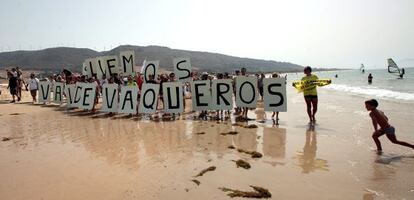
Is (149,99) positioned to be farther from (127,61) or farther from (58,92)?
(58,92)

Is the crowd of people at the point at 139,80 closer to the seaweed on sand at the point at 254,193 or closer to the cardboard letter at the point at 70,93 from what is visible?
the cardboard letter at the point at 70,93

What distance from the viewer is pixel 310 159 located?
27.9 ft

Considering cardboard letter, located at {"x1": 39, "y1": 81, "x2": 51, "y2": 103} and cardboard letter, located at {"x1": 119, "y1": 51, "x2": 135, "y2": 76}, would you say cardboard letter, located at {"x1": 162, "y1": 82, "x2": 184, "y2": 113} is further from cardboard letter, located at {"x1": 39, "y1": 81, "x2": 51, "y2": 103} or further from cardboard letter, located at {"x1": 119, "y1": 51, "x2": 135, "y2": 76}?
cardboard letter, located at {"x1": 39, "y1": 81, "x2": 51, "y2": 103}

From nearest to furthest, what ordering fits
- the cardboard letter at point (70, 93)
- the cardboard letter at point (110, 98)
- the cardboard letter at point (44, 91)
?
the cardboard letter at point (110, 98)
the cardboard letter at point (70, 93)
the cardboard letter at point (44, 91)

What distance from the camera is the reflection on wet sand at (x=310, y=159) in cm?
774

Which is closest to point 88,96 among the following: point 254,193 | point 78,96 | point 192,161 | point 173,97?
point 78,96

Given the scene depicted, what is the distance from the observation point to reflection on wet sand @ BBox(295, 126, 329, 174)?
7742 mm

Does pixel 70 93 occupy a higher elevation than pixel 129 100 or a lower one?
higher

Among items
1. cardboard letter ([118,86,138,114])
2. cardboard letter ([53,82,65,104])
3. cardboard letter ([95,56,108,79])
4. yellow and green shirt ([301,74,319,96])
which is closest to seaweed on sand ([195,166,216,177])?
yellow and green shirt ([301,74,319,96])

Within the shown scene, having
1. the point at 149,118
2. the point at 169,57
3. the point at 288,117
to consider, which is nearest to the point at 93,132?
the point at 149,118

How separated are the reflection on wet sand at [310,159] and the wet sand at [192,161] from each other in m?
0.02

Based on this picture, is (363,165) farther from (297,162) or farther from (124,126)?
(124,126)

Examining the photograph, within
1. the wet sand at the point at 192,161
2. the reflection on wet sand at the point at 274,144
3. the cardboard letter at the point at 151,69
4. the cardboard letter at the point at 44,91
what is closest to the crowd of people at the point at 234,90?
the cardboard letter at the point at 151,69

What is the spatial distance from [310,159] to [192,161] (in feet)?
8.35
